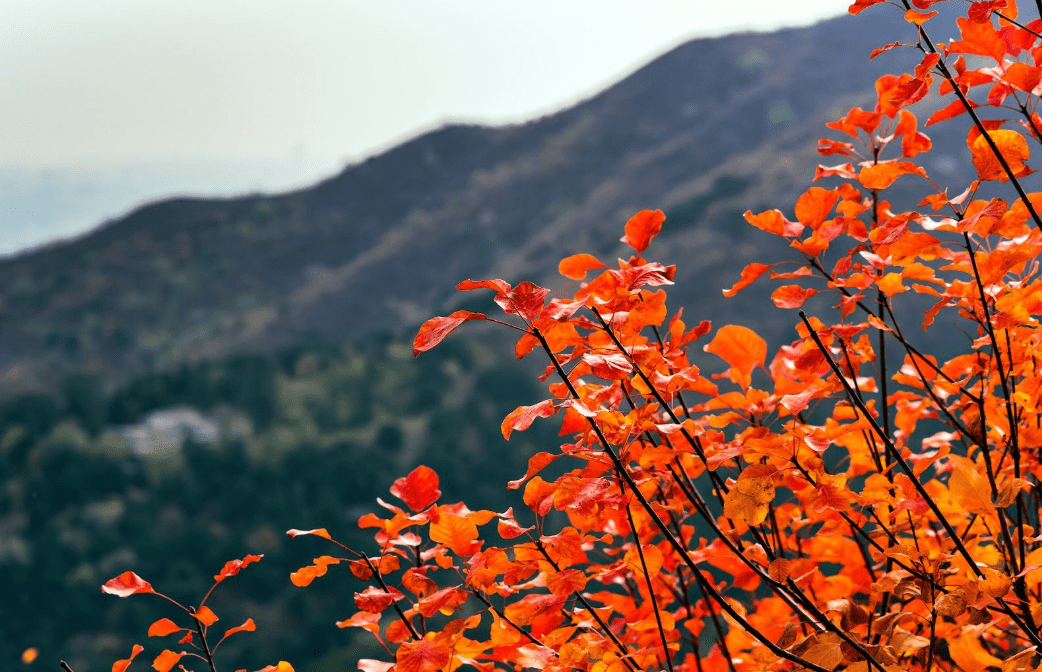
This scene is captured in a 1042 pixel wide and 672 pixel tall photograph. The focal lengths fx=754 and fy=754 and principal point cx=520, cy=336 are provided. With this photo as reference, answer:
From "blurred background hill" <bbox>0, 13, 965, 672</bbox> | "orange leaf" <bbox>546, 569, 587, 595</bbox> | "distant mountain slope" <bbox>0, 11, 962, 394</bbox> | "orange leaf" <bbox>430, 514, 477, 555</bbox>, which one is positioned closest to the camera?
"orange leaf" <bbox>546, 569, 587, 595</bbox>

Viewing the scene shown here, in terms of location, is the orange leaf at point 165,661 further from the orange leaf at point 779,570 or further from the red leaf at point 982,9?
the red leaf at point 982,9

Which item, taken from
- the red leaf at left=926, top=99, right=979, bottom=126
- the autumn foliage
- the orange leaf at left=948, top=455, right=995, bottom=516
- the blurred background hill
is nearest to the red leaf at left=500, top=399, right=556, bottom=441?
the autumn foliage

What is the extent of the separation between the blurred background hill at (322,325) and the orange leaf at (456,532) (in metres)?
11.3

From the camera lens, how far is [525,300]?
70 cm

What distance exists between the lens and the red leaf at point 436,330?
665 millimetres

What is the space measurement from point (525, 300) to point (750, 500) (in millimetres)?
275

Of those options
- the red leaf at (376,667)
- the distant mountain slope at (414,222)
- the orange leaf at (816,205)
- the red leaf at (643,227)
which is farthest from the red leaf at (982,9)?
the distant mountain slope at (414,222)

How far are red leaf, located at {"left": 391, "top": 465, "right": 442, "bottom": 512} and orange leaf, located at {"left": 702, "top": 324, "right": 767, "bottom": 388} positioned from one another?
1.30 feet

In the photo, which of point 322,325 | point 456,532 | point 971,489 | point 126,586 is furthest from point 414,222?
point 971,489

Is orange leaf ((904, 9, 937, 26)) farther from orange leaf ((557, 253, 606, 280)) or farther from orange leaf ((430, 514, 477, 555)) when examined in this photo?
orange leaf ((430, 514, 477, 555))

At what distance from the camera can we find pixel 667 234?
1861 cm

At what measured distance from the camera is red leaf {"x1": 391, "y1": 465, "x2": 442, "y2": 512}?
983 mm

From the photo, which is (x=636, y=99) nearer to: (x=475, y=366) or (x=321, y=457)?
(x=475, y=366)

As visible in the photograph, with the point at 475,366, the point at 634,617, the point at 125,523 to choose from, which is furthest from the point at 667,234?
the point at 634,617
